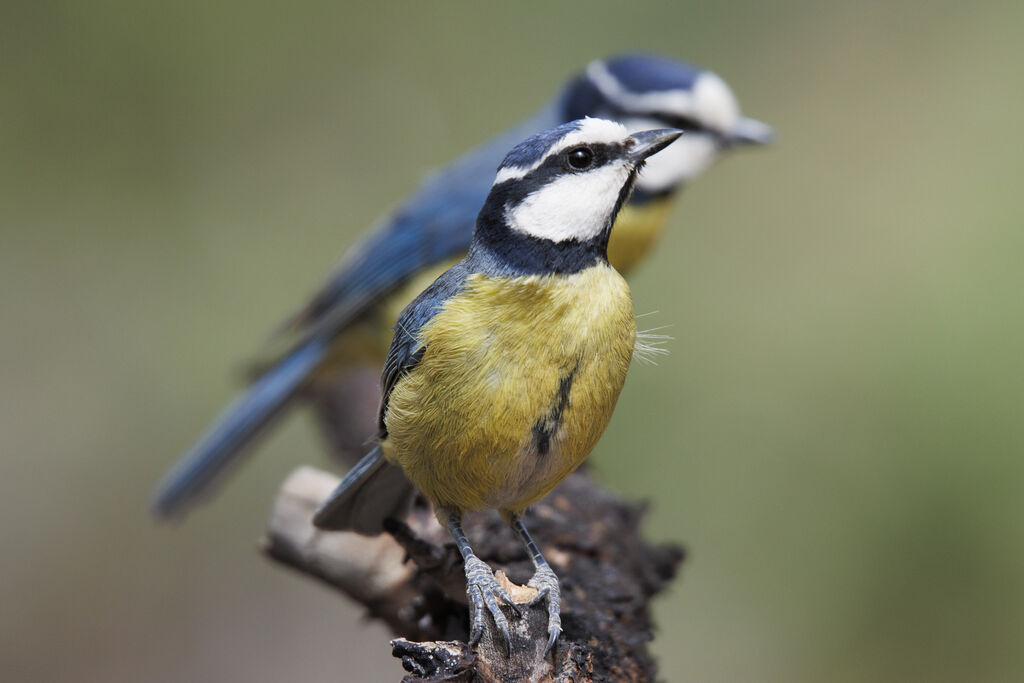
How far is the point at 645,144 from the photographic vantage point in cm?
207

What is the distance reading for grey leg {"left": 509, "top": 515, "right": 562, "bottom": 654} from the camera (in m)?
2.03

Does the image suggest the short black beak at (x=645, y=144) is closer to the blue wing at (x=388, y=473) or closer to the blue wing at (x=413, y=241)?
the blue wing at (x=388, y=473)

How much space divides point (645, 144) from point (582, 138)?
132mm

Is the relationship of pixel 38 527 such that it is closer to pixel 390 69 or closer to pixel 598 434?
pixel 390 69

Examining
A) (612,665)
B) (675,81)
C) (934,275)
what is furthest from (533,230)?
(934,275)

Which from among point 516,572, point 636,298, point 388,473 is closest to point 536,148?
point 388,473

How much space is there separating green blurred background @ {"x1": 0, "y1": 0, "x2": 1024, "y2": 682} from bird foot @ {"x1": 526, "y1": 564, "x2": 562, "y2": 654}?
2.44 metres

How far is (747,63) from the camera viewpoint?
6.43 meters

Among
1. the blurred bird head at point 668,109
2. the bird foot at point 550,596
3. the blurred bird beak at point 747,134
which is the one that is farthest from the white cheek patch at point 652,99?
the bird foot at point 550,596

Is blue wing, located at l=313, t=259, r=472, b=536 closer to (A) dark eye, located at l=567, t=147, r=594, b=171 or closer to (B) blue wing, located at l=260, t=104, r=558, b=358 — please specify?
(A) dark eye, located at l=567, t=147, r=594, b=171

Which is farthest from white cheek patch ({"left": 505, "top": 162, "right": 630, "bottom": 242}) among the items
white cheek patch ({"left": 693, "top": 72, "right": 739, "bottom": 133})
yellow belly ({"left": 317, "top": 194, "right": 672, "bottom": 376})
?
white cheek patch ({"left": 693, "top": 72, "right": 739, "bottom": 133})

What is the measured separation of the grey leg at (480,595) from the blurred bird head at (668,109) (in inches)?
74.0

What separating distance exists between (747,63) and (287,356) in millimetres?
3748

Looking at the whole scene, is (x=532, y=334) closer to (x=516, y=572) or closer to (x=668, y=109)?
(x=516, y=572)
